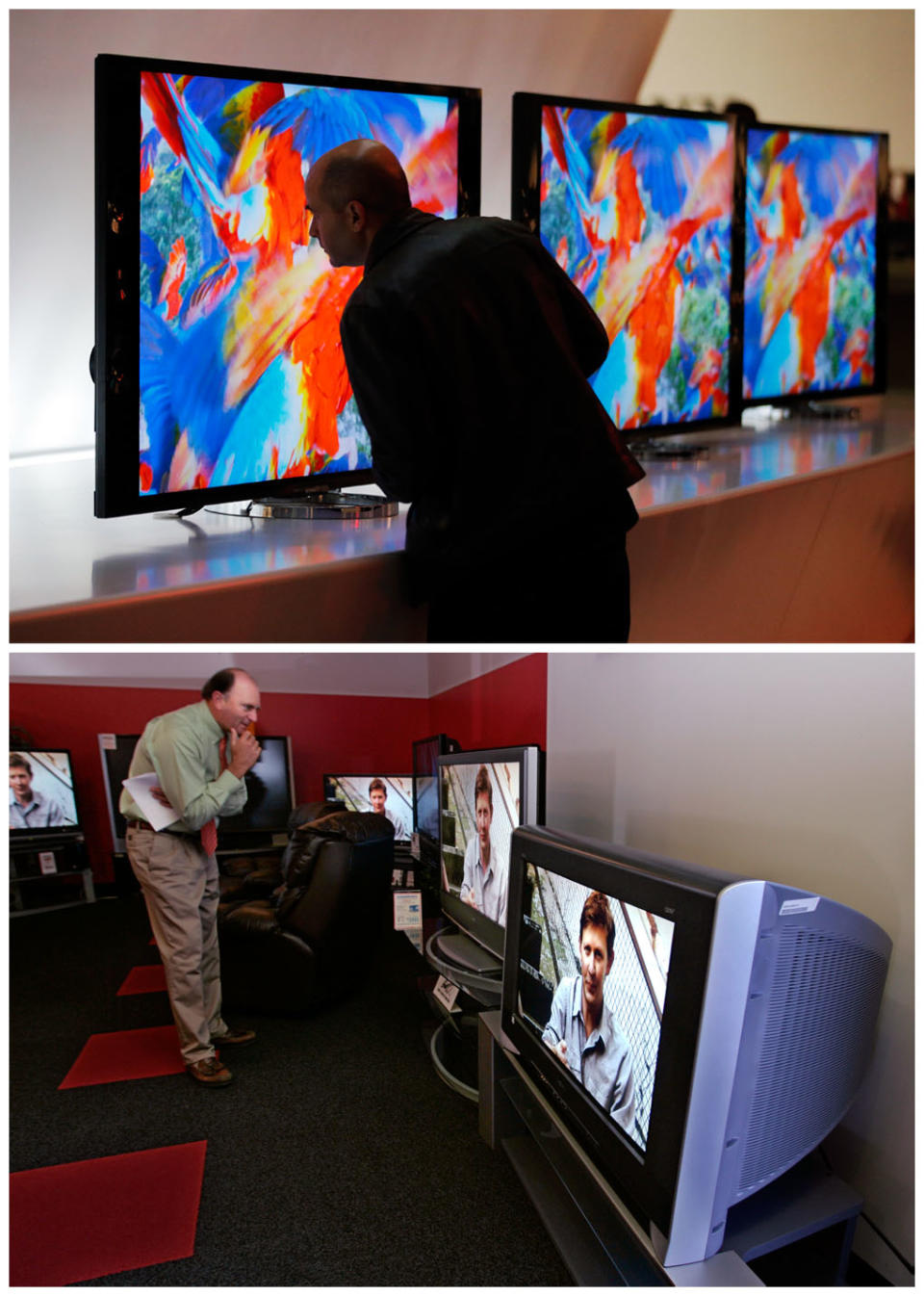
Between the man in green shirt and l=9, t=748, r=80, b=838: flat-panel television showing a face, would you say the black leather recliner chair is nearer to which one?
the man in green shirt

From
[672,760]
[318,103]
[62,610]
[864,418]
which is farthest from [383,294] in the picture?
[864,418]

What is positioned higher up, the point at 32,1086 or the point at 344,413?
the point at 344,413

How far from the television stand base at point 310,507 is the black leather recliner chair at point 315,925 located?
1.81m

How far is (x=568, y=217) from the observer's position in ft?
7.61

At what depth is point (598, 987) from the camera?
4.57 feet

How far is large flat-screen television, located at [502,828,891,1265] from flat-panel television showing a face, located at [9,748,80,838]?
4.87m

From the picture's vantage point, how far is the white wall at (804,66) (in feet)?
12.9

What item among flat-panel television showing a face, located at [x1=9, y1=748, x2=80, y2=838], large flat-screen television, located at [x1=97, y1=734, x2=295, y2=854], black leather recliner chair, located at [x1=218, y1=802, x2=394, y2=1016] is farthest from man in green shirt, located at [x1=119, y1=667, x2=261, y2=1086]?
large flat-screen television, located at [x1=97, y1=734, x2=295, y2=854]

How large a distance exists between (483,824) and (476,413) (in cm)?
118

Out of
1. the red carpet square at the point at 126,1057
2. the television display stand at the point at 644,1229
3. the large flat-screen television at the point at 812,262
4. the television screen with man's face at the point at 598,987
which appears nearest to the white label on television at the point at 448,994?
the television display stand at the point at 644,1229

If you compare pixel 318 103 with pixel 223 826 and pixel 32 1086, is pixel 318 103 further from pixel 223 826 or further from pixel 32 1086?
pixel 223 826

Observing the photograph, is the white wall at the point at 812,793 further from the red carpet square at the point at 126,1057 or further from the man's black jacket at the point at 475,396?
the red carpet square at the point at 126,1057

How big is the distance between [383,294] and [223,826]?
5.02m

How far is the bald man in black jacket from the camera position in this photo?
5.02 ft
